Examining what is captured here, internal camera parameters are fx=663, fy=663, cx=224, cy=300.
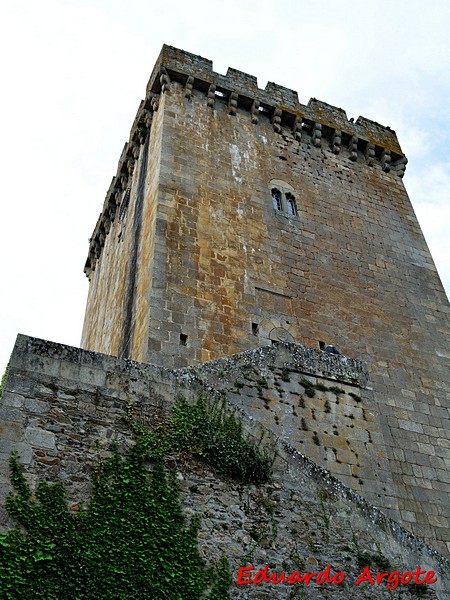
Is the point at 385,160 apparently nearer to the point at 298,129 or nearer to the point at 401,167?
the point at 401,167

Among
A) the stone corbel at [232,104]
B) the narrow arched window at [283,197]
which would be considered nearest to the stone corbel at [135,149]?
the stone corbel at [232,104]

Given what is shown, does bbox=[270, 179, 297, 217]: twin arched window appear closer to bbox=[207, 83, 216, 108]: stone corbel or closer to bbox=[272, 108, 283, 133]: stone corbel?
bbox=[272, 108, 283, 133]: stone corbel

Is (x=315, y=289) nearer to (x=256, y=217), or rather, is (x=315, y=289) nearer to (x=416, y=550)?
(x=256, y=217)

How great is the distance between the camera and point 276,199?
1593 cm

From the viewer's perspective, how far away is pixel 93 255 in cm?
2159

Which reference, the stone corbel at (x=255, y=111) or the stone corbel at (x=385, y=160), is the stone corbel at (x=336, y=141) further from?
the stone corbel at (x=255, y=111)

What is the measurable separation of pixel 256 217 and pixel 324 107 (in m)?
5.20

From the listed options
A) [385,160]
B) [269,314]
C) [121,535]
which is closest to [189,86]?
[385,160]

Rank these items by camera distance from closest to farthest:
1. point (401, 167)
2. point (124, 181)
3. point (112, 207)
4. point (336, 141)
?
point (336, 141)
point (124, 181)
point (401, 167)
point (112, 207)

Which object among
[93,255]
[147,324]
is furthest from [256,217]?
[93,255]

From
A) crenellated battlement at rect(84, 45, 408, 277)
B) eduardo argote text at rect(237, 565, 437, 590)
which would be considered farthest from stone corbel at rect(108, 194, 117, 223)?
eduardo argote text at rect(237, 565, 437, 590)

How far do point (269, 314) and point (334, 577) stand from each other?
295 inches

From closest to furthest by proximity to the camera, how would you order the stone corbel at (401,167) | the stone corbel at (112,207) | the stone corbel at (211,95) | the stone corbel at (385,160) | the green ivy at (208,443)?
the green ivy at (208,443) < the stone corbel at (211,95) < the stone corbel at (385,160) < the stone corbel at (401,167) < the stone corbel at (112,207)

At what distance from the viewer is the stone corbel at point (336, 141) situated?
58.9 feet
